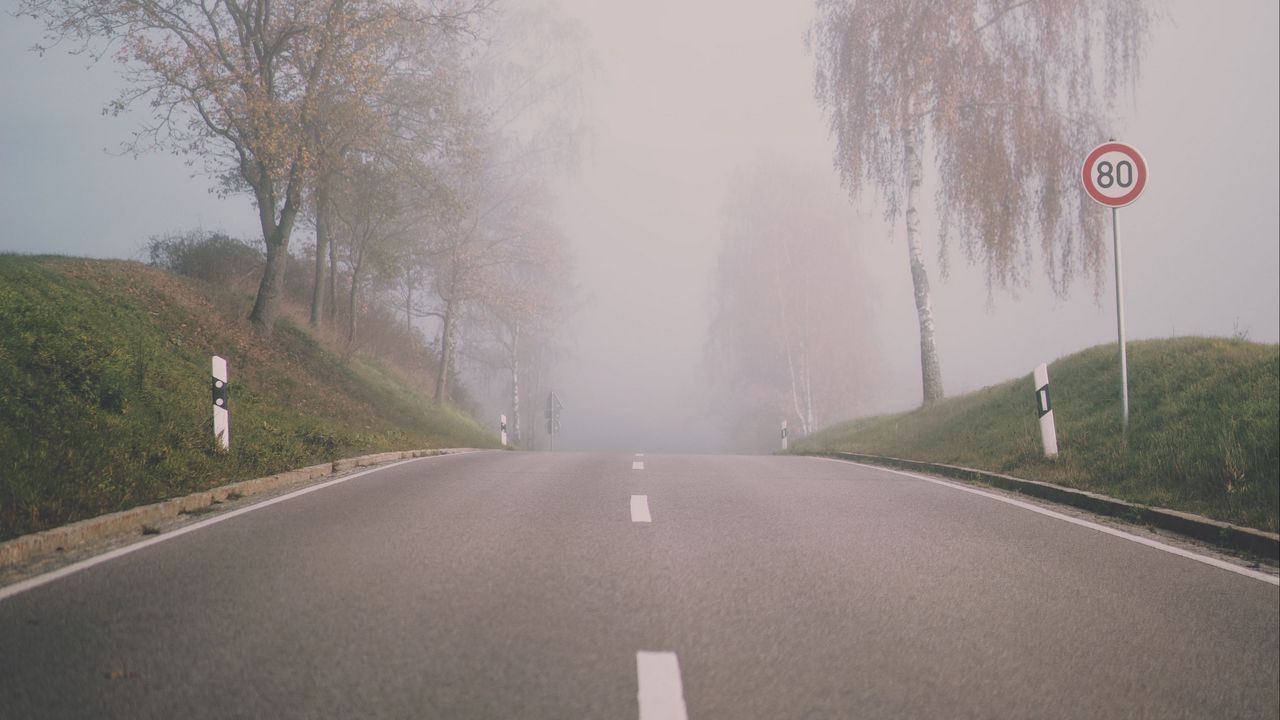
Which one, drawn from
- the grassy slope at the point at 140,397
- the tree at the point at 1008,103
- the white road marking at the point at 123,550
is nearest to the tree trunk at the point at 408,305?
the grassy slope at the point at 140,397

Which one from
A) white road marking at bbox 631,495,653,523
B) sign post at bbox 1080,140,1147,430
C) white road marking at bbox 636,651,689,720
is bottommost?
white road marking at bbox 631,495,653,523

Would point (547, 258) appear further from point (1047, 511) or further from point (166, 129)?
point (1047, 511)

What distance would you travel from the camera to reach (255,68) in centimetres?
1652

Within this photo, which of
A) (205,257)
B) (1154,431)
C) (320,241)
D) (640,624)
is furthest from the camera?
(320,241)

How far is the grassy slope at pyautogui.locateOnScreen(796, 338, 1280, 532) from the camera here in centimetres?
722

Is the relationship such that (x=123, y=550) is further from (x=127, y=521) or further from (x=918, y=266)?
(x=918, y=266)

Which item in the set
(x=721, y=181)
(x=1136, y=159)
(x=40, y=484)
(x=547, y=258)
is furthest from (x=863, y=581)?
Result: (x=721, y=181)

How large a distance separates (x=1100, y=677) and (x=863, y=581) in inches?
64.2

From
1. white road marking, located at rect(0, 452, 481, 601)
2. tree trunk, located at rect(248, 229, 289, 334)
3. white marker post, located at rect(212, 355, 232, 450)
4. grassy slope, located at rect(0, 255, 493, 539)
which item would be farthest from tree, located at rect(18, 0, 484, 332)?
white road marking, located at rect(0, 452, 481, 601)

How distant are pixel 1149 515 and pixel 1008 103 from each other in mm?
12846

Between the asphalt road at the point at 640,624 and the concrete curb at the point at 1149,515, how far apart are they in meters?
0.67

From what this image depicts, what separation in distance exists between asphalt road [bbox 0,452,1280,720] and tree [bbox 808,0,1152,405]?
1206 centimetres

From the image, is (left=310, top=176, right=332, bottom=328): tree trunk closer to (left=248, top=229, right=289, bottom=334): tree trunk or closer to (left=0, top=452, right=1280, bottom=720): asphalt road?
(left=248, top=229, right=289, bottom=334): tree trunk

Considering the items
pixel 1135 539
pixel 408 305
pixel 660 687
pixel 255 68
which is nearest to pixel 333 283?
pixel 408 305
